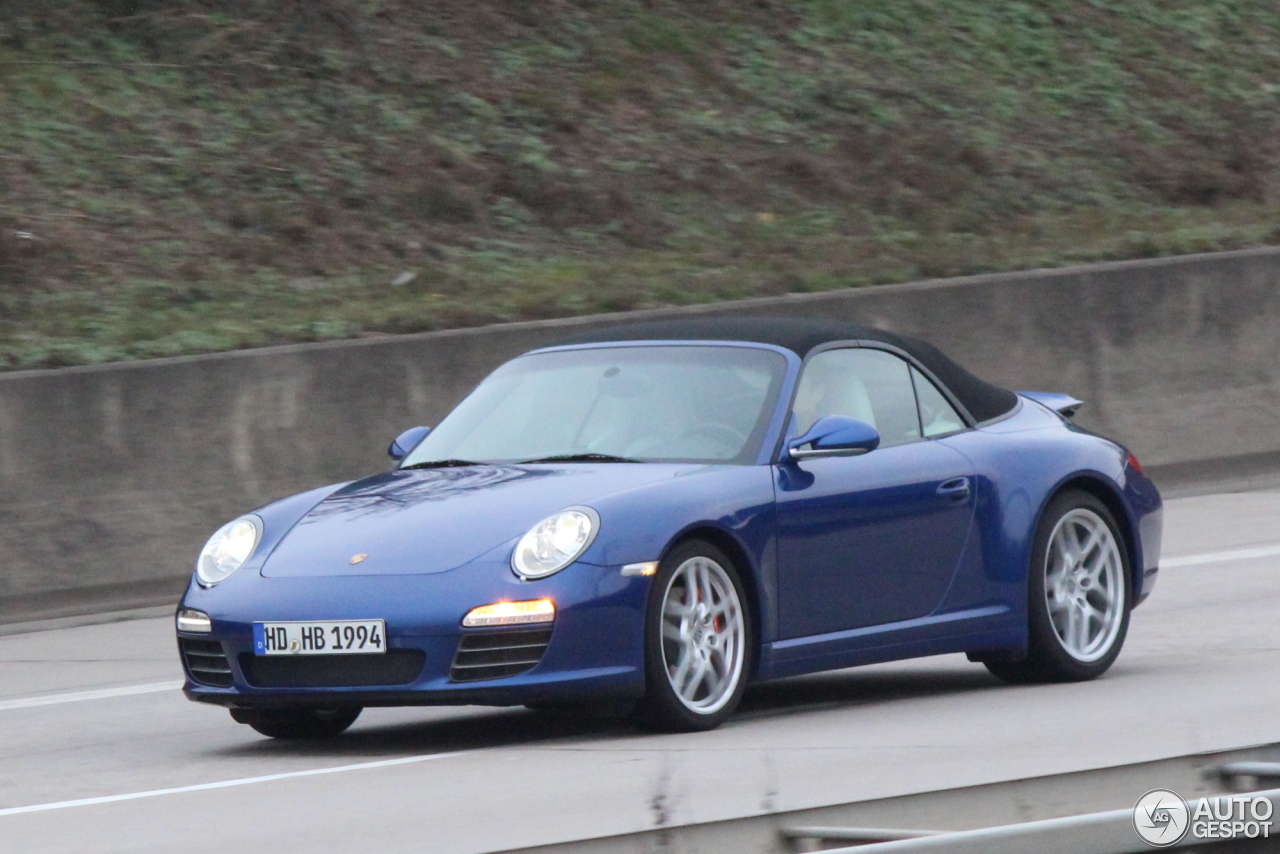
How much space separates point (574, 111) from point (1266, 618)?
10728 mm

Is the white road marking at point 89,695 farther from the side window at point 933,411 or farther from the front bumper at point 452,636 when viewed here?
the side window at point 933,411

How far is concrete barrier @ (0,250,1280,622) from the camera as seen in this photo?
12.4 metres

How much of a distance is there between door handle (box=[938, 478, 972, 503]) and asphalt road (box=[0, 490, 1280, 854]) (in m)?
0.76

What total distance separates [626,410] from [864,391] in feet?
3.15

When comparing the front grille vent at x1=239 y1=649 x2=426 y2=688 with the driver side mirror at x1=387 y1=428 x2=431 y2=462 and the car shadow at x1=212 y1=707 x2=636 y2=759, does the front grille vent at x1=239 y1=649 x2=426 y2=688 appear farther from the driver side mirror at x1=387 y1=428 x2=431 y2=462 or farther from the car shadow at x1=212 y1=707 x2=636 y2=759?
the driver side mirror at x1=387 y1=428 x2=431 y2=462

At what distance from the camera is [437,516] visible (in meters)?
7.57

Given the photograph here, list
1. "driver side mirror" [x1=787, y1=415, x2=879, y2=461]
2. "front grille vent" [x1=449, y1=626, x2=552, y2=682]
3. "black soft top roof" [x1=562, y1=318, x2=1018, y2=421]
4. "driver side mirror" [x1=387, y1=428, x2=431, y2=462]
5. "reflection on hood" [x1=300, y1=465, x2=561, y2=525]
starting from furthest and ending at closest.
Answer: "driver side mirror" [x1=387, y1=428, x2=431, y2=462] < "black soft top roof" [x1=562, y1=318, x2=1018, y2=421] < "driver side mirror" [x1=787, y1=415, x2=879, y2=461] < "reflection on hood" [x1=300, y1=465, x2=561, y2=525] < "front grille vent" [x1=449, y1=626, x2=552, y2=682]

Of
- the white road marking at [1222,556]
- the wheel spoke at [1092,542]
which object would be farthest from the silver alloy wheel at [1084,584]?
the white road marking at [1222,556]

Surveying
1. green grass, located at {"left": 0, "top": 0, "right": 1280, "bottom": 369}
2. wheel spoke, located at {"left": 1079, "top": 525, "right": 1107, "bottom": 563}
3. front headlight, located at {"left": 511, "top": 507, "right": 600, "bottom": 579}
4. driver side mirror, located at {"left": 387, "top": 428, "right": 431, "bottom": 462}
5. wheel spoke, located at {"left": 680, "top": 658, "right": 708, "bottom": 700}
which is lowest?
green grass, located at {"left": 0, "top": 0, "right": 1280, "bottom": 369}

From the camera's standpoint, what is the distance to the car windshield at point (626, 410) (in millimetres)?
8102

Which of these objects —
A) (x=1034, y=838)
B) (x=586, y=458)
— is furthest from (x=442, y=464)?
(x=1034, y=838)

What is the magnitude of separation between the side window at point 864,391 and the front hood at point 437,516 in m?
0.77

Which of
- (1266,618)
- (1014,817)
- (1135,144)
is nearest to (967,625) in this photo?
(1266,618)

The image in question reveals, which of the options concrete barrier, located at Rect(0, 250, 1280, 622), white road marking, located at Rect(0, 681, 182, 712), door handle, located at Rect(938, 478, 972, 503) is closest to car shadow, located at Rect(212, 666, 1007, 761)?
door handle, located at Rect(938, 478, 972, 503)
